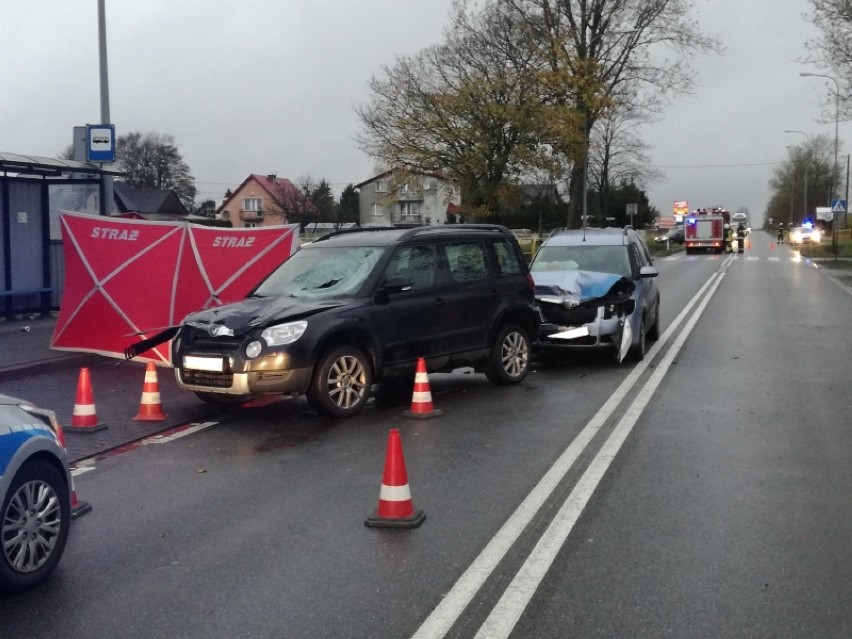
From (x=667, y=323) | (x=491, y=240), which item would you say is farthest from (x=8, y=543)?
(x=667, y=323)

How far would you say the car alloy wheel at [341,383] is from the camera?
8.76m

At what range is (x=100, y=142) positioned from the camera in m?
16.4

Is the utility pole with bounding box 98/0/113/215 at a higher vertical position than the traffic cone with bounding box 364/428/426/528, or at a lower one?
higher

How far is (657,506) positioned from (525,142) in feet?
99.1

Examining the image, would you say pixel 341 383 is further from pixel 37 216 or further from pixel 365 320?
pixel 37 216

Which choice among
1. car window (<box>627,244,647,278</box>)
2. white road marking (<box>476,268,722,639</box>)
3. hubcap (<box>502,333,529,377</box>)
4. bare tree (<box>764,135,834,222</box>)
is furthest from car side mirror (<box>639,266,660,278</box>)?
bare tree (<box>764,135,834,222</box>)

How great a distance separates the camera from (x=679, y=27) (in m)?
40.1

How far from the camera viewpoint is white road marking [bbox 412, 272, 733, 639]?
417 centimetres

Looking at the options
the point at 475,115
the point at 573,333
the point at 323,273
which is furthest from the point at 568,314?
the point at 475,115

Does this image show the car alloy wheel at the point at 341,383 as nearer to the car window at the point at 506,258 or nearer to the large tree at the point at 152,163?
the car window at the point at 506,258

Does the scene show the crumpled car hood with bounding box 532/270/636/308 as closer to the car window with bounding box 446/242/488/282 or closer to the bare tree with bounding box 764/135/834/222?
the car window with bounding box 446/242/488/282

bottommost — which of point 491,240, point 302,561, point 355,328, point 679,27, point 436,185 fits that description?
point 302,561

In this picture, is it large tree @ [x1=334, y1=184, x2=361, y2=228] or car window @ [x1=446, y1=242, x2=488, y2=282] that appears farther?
large tree @ [x1=334, y1=184, x2=361, y2=228]

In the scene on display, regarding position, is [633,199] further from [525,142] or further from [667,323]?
[667,323]
